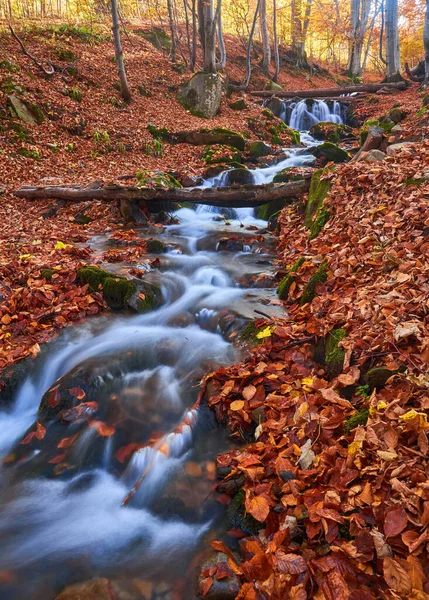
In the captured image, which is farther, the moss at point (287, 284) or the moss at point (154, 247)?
the moss at point (154, 247)

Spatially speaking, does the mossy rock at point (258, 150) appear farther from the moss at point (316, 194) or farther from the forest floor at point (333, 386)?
the moss at point (316, 194)

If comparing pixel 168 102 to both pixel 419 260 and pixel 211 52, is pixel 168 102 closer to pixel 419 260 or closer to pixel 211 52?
pixel 211 52

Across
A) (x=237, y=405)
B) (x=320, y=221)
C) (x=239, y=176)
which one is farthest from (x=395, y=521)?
(x=239, y=176)

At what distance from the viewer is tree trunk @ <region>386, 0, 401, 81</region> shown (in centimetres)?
1759

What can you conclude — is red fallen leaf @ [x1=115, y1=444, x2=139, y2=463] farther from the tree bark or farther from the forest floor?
the tree bark

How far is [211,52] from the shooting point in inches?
648

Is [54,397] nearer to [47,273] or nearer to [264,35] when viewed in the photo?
[47,273]

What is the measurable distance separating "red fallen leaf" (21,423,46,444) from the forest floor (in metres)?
0.96

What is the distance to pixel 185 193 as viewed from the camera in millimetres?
8172

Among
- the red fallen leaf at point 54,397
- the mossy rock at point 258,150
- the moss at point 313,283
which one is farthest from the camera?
the mossy rock at point 258,150

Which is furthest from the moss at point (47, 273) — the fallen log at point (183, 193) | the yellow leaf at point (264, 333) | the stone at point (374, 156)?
the stone at point (374, 156)

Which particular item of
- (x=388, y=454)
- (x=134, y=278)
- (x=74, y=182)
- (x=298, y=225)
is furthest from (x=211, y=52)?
(x=388, y=454)

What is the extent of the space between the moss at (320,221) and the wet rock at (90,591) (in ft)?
16.9

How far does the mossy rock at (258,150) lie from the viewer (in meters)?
13.6
